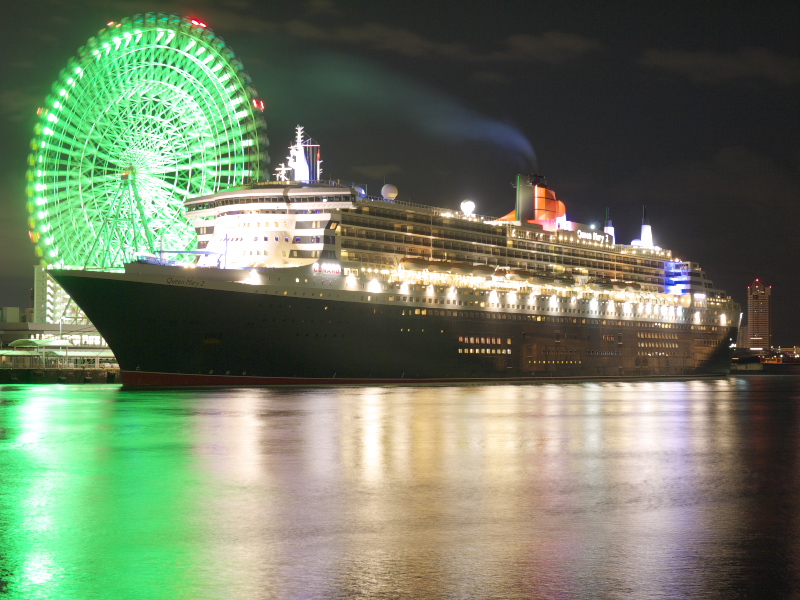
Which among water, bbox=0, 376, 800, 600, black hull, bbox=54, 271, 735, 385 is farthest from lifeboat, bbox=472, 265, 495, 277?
water, bbox=0, 376, 800, 600

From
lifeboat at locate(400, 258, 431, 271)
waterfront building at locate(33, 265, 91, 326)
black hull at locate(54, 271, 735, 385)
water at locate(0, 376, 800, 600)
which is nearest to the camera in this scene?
water at locate(0, 376, 800, 600)

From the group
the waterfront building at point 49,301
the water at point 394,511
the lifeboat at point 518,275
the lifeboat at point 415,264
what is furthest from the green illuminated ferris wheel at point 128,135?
→ the waterfront building at point 49,301

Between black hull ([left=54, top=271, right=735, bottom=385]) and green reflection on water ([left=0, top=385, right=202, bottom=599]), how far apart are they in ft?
81.9

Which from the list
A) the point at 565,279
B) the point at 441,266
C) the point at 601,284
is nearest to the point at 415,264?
the point at 441,266

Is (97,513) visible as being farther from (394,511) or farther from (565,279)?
(565,279)

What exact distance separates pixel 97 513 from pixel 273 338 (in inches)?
1571

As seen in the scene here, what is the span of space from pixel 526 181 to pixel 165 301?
43114mm

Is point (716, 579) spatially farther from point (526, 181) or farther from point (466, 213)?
point (526, 181)

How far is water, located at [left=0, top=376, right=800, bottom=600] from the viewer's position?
9625 mm

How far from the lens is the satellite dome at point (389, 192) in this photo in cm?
6506

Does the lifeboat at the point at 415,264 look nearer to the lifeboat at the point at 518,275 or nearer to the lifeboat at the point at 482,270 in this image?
the lifeboat at the point at 482,270

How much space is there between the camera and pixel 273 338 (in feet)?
174

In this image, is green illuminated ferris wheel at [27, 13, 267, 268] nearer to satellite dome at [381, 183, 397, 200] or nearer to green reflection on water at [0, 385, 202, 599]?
satellite dome at [381, 183, 397, 200]

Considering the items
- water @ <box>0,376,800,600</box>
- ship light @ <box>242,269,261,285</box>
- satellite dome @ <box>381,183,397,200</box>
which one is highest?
satellite dome @ <box>381,183,397,200</box>
